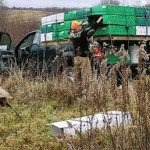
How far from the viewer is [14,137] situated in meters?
6.25

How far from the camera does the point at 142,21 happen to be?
12.2m

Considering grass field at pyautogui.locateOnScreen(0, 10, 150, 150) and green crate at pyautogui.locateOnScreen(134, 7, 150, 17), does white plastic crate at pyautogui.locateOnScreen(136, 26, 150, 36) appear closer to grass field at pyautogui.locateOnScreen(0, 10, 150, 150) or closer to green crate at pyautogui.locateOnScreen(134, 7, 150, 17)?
green crate at pyautogui.locateOnScreen(134, 7, 150, 17)

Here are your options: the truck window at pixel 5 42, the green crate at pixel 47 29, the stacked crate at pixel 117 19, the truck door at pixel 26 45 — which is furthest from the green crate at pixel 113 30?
the truck window at pixel 5 42

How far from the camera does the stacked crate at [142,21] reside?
1222 centimetres

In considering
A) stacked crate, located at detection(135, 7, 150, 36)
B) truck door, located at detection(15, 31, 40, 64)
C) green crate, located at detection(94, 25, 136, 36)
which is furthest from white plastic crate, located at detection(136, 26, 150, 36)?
truck door, located at detection(15, 31, 40, 64)

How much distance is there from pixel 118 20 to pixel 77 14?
1648 millimetres

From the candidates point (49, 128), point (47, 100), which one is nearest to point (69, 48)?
point (47, 100)

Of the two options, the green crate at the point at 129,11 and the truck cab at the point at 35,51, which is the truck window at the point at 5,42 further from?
the green crate at the point at 129,11

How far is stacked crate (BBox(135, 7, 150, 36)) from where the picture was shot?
40.1ft

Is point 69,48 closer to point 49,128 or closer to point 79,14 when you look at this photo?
point 79,14

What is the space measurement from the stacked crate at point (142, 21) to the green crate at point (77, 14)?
124cm

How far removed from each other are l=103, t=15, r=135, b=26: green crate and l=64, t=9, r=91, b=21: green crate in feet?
2.92

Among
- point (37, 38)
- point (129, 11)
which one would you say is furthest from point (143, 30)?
point (37, 38)

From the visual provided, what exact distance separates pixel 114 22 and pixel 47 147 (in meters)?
6.61
